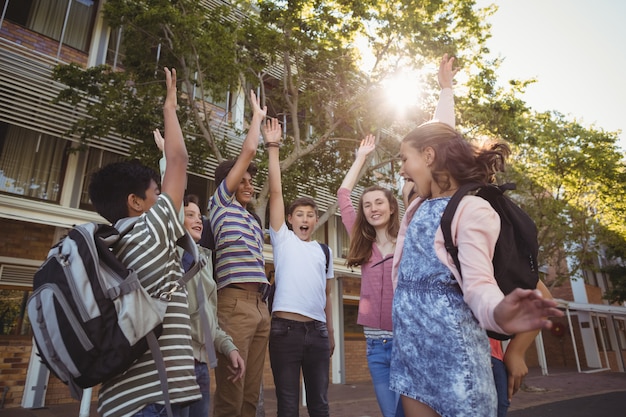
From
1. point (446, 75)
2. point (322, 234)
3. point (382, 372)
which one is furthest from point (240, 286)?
point (322, 234)

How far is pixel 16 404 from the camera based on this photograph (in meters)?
7.29

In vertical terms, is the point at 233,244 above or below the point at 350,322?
above

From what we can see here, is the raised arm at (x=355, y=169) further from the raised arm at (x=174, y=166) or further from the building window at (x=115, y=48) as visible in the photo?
the building window at (x=115, y=48)

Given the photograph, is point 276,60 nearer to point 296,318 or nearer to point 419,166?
point 296,318

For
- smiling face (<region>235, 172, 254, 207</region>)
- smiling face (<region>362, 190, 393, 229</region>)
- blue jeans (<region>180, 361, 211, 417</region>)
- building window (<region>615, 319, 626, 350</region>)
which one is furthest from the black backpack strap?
building window (<region>615, 319, 626, 350</region>)

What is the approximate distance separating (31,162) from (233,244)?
7650 millimetres

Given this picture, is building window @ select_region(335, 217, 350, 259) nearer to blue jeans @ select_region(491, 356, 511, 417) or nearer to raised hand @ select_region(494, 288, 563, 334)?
blue jeans @ select_region(491, 356, 511, 417)

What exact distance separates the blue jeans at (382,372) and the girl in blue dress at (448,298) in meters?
0.99

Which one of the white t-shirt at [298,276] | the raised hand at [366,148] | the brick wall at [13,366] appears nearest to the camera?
the white t-shirt at [298,276]

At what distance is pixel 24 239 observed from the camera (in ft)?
26.8

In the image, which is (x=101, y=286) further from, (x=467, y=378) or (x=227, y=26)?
(x=227, y=26)

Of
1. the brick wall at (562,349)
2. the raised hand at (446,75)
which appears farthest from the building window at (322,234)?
the brick wall at (562,349)

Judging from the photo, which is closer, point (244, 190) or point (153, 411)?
point (153, 411)

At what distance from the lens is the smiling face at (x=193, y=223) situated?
2.96 m
